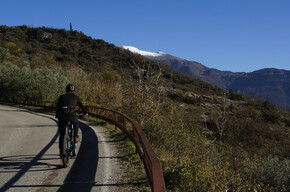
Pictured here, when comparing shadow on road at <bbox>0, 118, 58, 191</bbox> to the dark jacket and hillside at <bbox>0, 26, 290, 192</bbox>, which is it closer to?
the dark jacket

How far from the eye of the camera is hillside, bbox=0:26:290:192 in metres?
5.63

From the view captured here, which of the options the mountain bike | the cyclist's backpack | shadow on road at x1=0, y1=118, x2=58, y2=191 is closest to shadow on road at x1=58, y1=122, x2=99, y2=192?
the mountain bike

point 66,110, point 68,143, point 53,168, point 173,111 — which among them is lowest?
point 53,168

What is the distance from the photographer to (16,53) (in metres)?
78.0

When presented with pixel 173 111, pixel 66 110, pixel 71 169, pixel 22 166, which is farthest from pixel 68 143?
pixel 173 111

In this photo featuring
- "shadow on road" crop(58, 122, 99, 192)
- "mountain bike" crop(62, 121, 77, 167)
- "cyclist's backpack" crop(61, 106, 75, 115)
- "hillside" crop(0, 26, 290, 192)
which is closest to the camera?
"shadow on road" crop(58, 122, 99, 192)

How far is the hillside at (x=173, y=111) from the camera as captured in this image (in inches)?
222

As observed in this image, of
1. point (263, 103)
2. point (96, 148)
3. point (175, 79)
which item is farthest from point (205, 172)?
point (175, 79)

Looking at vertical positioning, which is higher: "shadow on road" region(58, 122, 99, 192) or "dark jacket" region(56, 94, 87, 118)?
"dark jacket" region(56, 94, 87, 118)

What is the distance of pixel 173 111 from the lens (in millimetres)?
23359

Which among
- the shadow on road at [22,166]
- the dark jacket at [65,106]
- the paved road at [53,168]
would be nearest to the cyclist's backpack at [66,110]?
the dark jacket at [65,106]

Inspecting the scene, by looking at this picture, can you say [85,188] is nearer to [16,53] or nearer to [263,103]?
[263,103]

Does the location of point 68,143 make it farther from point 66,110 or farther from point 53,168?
point 66,110

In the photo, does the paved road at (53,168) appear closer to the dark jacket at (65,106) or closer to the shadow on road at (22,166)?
the shadow on road at (22,166)
